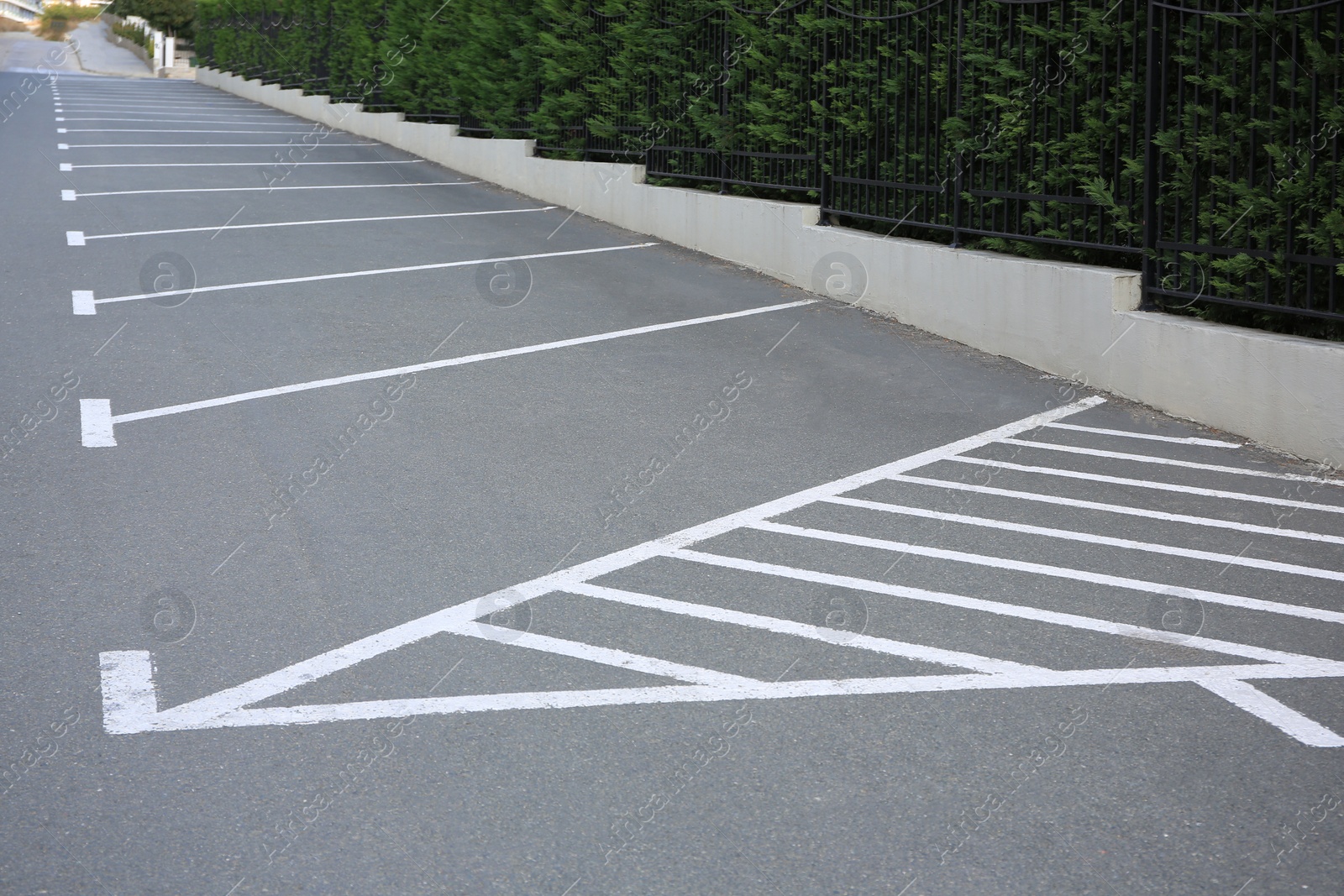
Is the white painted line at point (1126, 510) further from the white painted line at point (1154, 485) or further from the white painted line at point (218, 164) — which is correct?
the white painted line at point (218, 164)

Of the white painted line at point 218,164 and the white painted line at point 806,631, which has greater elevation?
the white painted line at point 218,164

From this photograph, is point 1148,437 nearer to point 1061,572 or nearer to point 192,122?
point 1061,572

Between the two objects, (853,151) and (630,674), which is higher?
(853,151)

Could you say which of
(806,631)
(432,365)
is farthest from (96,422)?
(806,631)

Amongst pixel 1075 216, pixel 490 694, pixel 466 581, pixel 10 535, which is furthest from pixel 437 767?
pixel 1075 216

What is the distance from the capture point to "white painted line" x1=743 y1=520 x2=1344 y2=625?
538cm

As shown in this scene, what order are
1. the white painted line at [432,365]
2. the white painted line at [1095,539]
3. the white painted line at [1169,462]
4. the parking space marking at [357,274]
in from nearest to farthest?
the white painted line at [1095,539] → the white painted line at [1169,462] → the white painted line at [432,365] → the parking space marking at [357,274]

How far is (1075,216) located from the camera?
9.52 meters

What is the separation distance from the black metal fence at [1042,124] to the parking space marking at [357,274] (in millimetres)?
1494

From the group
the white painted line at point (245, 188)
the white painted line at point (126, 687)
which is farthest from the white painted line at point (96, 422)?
the white painted line at point (245, 188)

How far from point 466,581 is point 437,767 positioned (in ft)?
5.12

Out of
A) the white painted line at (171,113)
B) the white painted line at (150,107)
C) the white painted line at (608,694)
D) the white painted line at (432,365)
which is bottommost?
the white painted line at (608,694)

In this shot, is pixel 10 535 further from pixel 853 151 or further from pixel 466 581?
pixel 853 151

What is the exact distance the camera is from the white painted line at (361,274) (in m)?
11.2
